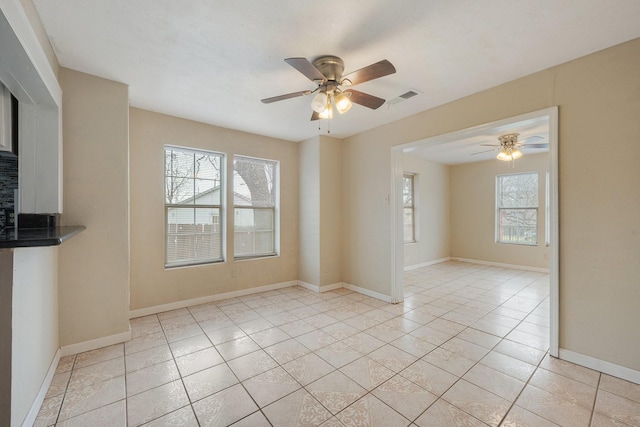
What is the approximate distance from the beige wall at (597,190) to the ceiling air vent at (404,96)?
0.86m

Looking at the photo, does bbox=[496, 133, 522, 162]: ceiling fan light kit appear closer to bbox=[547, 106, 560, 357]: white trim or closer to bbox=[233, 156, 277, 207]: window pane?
bbox=[547, 106, 560, 357]: white trim

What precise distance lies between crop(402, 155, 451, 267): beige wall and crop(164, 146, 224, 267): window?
4.14 meters

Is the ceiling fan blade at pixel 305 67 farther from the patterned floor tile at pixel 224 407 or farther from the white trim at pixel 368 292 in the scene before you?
the white trim at pixel 368 292

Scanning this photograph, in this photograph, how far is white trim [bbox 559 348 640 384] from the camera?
205cm

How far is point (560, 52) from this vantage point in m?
2.21

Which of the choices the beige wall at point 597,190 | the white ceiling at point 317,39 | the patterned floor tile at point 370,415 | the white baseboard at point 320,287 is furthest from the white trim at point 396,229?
the patterned floor tile at point 370,415

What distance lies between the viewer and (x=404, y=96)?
9.96ft

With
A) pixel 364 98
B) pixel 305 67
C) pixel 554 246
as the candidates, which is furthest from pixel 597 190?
pixel 305 67

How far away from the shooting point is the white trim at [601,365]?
2.05 meters

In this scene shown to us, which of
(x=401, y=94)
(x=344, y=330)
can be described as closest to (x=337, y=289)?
(x=344, y=330)

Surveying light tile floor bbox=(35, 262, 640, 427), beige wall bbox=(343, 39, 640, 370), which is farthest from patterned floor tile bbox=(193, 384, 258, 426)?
beige wall bbox=(343, 39, 640, 370)

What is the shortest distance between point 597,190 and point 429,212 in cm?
455

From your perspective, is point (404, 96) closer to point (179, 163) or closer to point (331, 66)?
point (331, 66)

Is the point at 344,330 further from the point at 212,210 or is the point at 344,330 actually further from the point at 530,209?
the point at 530,209
